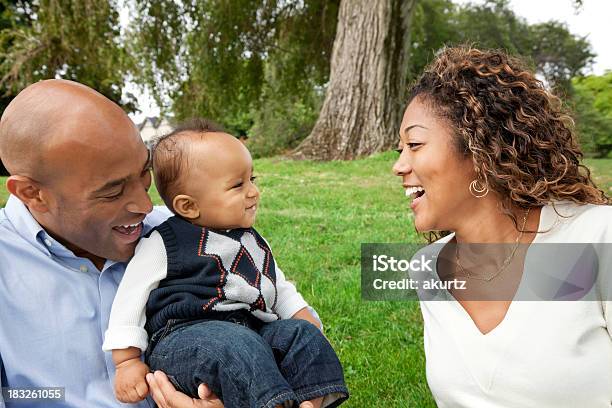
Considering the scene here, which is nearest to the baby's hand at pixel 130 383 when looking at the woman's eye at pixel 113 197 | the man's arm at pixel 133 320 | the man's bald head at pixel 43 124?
the man's arm at pixel 133 320

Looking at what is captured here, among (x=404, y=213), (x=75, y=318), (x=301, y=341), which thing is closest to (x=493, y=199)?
(x=301, y=341)

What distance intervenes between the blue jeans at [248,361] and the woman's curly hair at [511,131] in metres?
0.87

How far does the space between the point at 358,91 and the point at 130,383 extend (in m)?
10.3

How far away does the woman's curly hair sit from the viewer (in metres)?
2.37

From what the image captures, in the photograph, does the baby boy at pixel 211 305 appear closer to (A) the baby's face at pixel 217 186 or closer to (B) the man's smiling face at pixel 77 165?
(A) the baby's face at pixel 217 186

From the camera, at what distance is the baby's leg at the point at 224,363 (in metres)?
1.95

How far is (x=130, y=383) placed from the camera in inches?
81.0

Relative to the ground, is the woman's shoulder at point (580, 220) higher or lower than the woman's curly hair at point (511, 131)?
lower

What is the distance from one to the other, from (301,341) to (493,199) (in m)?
0.91

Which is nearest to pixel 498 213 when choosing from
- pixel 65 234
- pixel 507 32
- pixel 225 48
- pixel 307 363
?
pixel 307 363

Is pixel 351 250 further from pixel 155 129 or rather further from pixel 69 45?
pixel 69 45

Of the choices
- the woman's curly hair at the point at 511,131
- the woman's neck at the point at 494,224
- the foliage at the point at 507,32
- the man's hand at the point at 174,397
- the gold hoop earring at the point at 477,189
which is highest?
the foliage at the point at 507,32

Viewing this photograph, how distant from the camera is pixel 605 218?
221 cm

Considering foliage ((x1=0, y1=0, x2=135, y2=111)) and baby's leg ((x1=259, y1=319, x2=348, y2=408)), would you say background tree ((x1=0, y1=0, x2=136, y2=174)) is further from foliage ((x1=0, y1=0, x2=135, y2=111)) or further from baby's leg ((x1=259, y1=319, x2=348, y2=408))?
baby's leg ((x1=259, y1=319, x2=348, y2=408))
